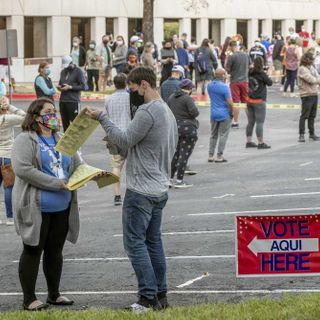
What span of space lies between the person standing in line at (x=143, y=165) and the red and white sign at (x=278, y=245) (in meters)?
0.71

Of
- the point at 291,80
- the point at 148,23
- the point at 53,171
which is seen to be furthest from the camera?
the point at 148,23

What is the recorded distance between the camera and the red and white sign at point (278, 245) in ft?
29.3

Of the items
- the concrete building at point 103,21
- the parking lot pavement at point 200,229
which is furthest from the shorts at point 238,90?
the concrete building at point 103,21

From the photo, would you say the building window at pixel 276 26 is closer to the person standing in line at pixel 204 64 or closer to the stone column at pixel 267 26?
the stone column at pixel 267 26

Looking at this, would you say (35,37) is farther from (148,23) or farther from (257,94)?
(257,94)

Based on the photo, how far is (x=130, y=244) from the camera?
356 inches

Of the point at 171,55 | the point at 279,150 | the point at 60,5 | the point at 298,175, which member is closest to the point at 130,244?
the point at 298,175

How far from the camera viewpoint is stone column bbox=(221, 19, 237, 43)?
5917 cm

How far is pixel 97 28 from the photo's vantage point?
2041 inches

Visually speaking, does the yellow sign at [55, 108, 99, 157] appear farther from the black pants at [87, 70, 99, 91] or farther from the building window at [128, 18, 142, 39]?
the building window at [128, 18, 142, 39]

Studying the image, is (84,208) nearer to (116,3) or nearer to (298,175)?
(298,175)

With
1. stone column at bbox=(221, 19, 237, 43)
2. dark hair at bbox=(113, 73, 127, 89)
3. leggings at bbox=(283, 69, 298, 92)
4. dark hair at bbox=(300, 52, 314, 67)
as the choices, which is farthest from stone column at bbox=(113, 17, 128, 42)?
dark hair at bbox=(113, 73, 127, 89)

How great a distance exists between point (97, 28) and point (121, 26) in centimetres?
A: 156

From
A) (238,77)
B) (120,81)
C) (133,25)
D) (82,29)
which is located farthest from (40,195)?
(133,25)
